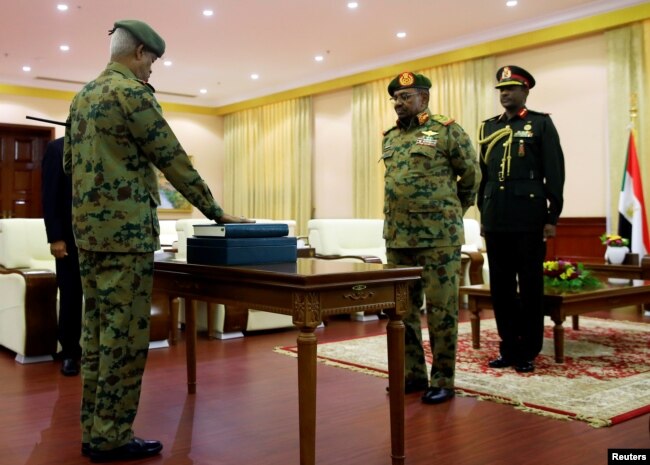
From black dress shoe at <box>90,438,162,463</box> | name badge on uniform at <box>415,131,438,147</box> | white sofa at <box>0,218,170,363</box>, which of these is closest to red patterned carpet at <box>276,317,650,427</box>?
name badge on uniform at <box>415,131,438,147</box>

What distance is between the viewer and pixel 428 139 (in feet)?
11.1

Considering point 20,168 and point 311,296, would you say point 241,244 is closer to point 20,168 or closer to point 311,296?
point 311,296

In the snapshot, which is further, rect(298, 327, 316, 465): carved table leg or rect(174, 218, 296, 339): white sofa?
rect(174, 218, 296, 339): white sofa

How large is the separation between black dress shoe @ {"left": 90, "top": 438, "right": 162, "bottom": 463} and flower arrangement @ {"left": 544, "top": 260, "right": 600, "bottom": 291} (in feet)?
10.2

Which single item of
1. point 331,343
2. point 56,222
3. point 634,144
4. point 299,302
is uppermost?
point 634,144

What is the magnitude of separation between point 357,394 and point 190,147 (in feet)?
37.5

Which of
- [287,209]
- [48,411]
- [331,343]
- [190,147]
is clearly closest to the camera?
[48,411]

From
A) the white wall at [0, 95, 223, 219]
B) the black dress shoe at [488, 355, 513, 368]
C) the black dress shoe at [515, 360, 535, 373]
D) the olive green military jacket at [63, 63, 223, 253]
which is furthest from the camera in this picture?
the white wall at [0, 95, 223, 219]

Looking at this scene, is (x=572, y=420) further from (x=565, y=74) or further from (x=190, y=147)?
(x=190, y=147)

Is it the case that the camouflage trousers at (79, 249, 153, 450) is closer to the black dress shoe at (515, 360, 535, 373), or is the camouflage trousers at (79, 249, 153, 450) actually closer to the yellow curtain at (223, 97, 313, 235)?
the black dress shoe at (515, 360, 535, 373)

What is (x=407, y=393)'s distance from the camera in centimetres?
355

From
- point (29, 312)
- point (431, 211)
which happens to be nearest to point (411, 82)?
point (431, 211)

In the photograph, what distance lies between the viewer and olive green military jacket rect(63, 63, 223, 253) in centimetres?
239

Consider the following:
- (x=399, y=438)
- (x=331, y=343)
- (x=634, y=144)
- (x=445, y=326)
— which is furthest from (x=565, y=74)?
(x=399, y=438)
